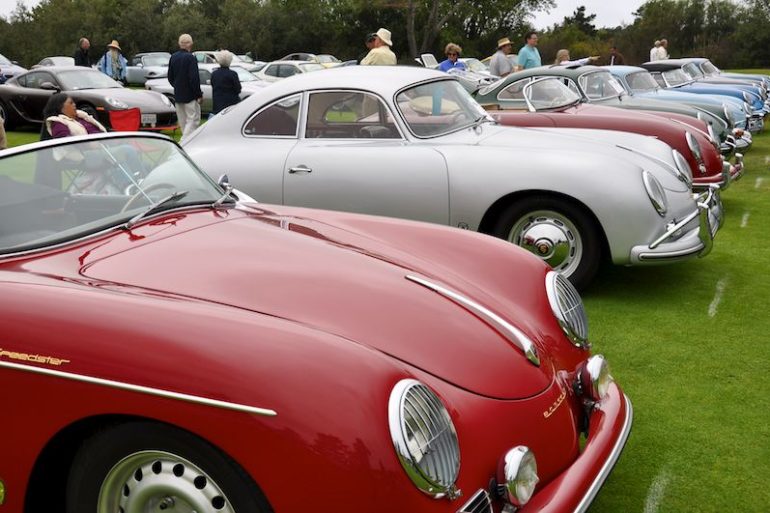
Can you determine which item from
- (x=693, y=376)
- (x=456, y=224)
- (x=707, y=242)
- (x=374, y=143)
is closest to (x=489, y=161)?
(x=456, y=224)

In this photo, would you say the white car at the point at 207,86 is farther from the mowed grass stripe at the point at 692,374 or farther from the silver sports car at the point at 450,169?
the mowed grass stripe at the point at 692,374

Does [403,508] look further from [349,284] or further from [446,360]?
[349,284]

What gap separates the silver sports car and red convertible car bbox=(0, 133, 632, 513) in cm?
215

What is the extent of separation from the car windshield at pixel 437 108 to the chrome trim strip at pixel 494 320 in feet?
10.6

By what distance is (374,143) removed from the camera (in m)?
6.25

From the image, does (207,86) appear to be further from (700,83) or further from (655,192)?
(655,192)

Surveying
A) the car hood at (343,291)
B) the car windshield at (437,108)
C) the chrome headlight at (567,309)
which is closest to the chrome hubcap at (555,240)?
the car windshield at (437,108)

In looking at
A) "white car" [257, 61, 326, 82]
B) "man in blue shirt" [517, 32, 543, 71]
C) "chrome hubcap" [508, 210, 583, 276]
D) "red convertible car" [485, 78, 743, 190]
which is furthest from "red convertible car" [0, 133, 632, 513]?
"white car" [257, 61, 326, 82]

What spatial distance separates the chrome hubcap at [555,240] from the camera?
571 centimetres

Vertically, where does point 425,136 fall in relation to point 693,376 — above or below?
above

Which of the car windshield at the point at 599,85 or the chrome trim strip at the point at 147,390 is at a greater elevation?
the car windshield at the point at 599,85

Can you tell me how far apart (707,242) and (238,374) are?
14.3 ft

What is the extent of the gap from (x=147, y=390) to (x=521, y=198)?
396cm

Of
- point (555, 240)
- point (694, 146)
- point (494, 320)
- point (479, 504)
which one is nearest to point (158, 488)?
point (479, 504)
